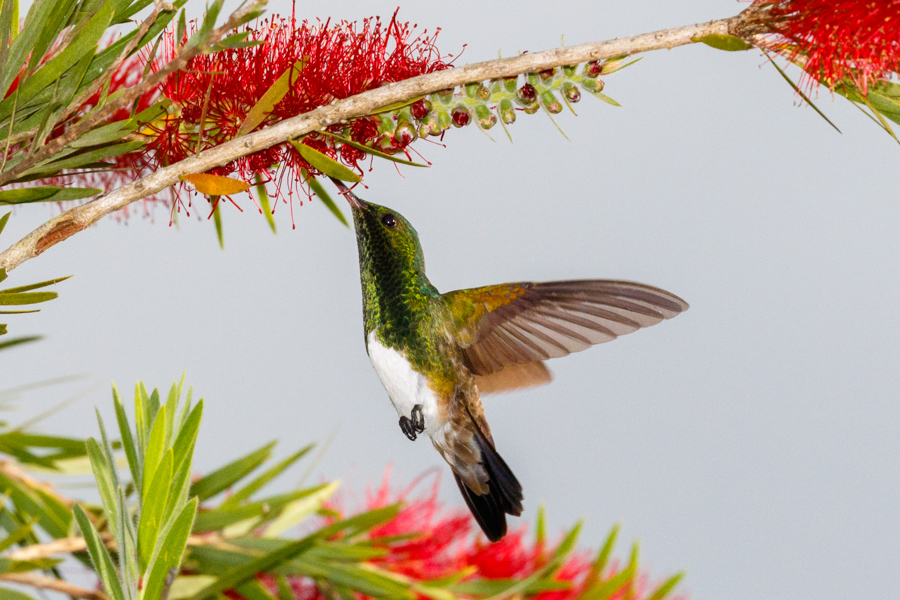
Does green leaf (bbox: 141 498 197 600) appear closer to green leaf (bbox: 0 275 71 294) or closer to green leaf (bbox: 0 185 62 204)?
green leaf (bbox: 0 275 71 294)

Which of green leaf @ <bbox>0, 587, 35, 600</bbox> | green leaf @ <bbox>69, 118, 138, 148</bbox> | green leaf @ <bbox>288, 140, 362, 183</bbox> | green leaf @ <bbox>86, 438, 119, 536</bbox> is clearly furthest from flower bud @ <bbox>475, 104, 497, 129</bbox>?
green leaf @ <bbox>0, 587, 35, 600</bbox>

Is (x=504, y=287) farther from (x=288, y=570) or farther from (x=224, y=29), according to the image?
(x=224, y=29)

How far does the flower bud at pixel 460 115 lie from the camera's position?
1.92 ft

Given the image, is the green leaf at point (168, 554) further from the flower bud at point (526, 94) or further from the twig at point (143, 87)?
the flower bud at point (526, 94)

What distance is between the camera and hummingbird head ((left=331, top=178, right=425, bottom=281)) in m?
0.71

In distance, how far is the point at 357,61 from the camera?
632mm

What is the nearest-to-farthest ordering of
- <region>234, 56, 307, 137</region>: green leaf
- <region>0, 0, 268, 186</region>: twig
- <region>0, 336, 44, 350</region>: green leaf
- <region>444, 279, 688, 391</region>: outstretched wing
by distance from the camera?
<region>0, 0, 268, 186</region>: twig
<region>234, 56, 307, 137</region>: green leaf
<region>444, 279, 688, 391</region>: outstretched wing
<region>0, 336, 44, 350</region>: green leaf

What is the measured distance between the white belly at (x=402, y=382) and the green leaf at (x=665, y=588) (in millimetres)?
256

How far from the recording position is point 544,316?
0.79m

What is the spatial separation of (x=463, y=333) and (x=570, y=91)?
33 cm

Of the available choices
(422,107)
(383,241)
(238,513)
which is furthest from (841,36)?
(238,513)

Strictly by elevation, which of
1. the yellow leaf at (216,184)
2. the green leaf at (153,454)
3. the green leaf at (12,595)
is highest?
the yellow leaf at (216,184)

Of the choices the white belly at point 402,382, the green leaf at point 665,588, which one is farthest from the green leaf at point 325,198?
the green leaf at point 665,588

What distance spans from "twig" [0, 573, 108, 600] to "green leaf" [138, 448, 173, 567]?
68mm
